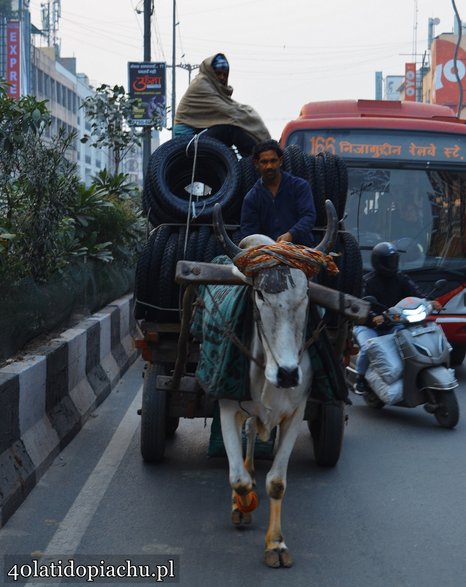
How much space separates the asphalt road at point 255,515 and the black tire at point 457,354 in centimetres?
442

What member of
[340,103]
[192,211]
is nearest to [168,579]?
[192,211]

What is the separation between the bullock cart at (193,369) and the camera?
5.36 meters

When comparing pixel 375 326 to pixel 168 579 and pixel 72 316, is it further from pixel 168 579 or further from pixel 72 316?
pixel 168 579

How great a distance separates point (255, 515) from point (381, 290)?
4.13 m

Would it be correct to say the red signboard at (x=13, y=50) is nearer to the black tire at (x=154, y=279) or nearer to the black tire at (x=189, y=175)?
the black tire at (x=189, y=175)

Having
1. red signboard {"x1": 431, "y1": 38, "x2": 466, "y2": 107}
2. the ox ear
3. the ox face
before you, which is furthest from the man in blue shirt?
red signboard {"x1": 431, "y1": 38, "x2": 466, "y2": 107}

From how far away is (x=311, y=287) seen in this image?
17.5 ft

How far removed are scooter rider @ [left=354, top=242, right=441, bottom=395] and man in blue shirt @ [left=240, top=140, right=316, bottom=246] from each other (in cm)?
295

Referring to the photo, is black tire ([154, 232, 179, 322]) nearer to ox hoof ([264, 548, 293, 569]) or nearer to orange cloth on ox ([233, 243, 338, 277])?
orange cloth on ox ([233, 243, 338, 277])

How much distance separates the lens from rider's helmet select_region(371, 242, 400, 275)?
950cm

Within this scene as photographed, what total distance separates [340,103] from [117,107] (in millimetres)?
9233

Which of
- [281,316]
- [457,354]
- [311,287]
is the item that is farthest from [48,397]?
[457,354]

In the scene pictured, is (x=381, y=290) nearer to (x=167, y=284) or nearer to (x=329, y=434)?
(x=329, y=434)

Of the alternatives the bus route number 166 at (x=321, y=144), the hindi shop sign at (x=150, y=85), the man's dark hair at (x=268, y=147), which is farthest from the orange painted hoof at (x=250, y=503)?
the hindi shop sign at (x=150, y=85)
